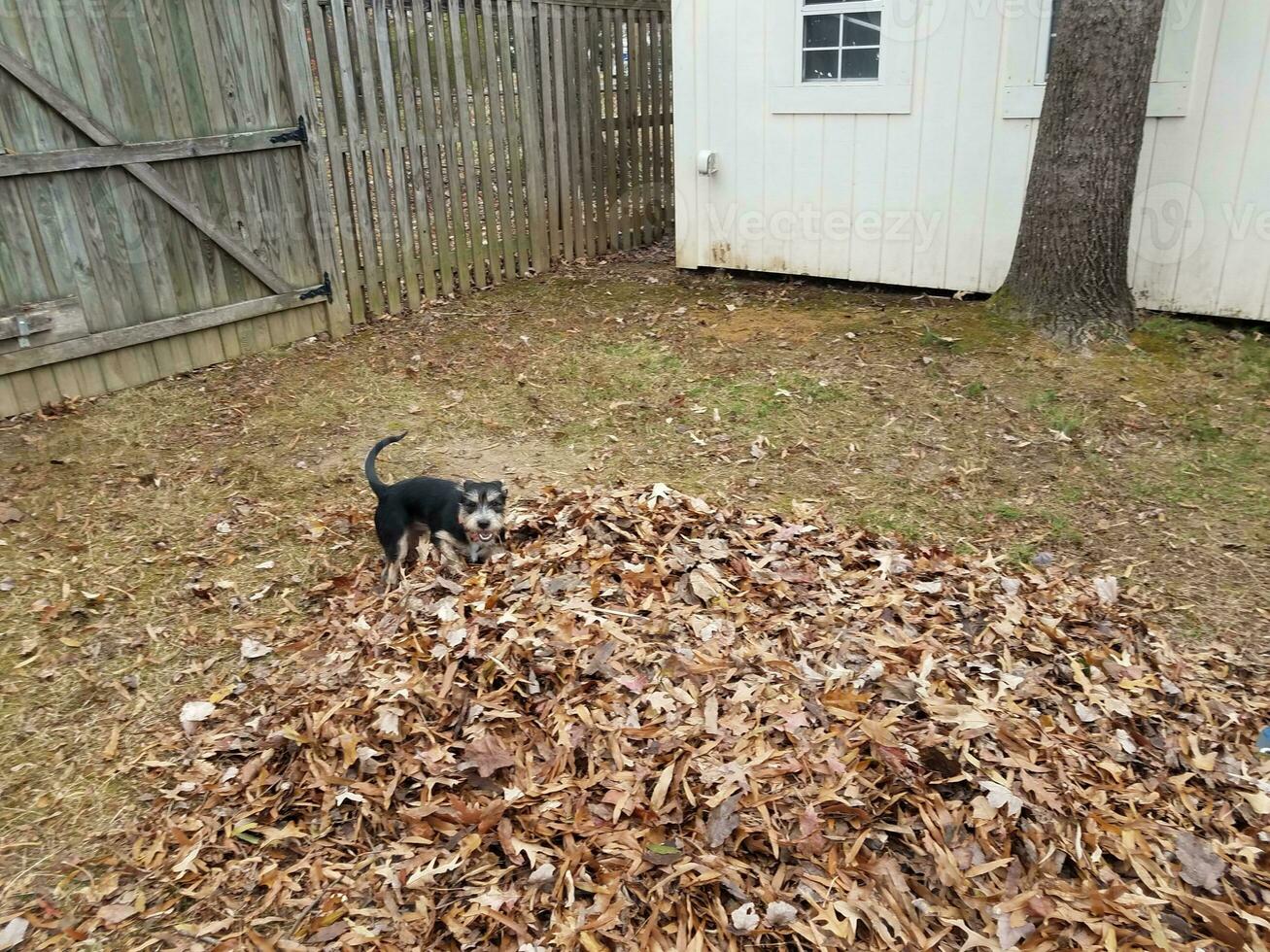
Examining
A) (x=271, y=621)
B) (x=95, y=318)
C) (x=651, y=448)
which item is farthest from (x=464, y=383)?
(x=271, y=621)

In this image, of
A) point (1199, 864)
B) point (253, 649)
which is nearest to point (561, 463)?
point (253, 649)

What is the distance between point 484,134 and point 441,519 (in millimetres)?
5568

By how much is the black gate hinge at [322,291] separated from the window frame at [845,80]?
4.13 m

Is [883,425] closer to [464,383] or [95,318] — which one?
[464,383]

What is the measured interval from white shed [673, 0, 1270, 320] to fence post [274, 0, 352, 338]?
134 inches

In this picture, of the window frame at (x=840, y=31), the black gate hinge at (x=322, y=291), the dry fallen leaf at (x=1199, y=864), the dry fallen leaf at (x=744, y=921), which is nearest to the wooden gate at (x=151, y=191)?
the black gate hinge at (x=322, y=291)

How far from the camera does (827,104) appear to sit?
26.0 ft

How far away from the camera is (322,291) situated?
24.2 feet

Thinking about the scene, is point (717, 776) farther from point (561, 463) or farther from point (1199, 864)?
point (561, 463)

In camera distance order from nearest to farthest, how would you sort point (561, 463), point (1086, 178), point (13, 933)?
point (13, 933)
point (561, 463)
point (1086, 178)

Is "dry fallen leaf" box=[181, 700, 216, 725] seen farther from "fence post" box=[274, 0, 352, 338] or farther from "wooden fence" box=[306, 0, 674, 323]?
"wooden fence" box=[306, 0, 674, 323]

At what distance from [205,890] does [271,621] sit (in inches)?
59.0

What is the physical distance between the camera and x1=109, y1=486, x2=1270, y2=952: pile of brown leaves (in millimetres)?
2600

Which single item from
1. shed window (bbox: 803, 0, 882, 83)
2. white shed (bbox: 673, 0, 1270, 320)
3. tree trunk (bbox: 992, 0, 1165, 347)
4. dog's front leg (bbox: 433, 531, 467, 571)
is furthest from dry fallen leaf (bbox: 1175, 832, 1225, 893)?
shed window (bbox: 803, 0, 882, 83)
